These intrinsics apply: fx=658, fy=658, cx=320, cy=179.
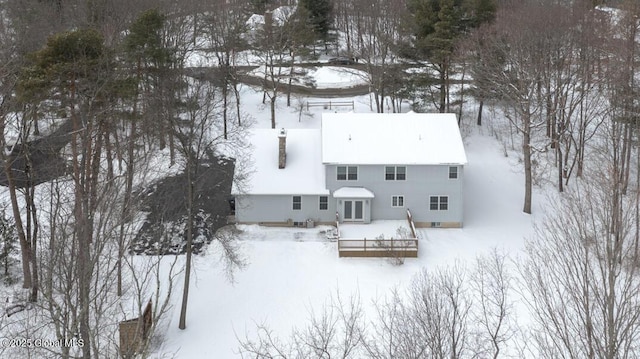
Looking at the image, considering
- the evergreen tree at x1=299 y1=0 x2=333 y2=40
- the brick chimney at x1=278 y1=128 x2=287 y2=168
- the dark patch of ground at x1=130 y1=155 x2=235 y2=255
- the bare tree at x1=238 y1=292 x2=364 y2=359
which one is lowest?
the bare tree at x1=238 y1=292 x2=364 y2=359

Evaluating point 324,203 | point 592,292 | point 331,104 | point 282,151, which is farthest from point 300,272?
point 331,104

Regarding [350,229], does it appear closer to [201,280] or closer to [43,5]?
[201,280]

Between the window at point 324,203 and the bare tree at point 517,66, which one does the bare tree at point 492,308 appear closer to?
the window at point 324,203

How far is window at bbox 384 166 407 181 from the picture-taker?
105 feet

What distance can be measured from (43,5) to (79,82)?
23.9 meters

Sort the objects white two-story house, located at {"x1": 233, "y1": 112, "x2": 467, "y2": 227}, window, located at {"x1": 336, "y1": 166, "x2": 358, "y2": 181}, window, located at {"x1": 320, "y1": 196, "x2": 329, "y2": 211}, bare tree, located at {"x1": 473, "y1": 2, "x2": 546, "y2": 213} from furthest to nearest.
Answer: bare tree, located at {"x1": 473, "y1": 2, "x2": 546, "y2": 213} → window, located at {"x1": 320, "y1": 196, "x2": 329, "y2": 211} → window, located at {"x1": 336, "y1": 166, "x2": 358, "y2": 181} → white two-story house, located at {"x1": 233, "y1": 112, "x2": 467, "y2": 227}

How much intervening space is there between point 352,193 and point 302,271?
5.31m

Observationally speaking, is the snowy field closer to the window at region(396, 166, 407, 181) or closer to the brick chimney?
the window at region(396, 166, 407, 181)

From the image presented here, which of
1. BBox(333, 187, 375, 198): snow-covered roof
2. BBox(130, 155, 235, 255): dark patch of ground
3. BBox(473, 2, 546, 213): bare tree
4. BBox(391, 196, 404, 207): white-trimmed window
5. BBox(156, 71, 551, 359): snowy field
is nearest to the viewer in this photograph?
BBox(156, 71, 551, 359): snowy field

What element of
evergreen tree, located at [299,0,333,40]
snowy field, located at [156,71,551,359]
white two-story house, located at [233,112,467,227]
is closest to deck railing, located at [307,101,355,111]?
evergreen tree, located at [299,0,333,40]

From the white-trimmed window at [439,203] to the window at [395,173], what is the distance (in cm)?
175

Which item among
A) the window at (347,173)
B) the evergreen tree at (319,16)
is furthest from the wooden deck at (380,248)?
the evergreen tree at (319,16)

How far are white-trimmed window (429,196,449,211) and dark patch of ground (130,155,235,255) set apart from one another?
33.5ft

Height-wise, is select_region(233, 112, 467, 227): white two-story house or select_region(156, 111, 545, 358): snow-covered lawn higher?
select_region(233, 112, 467, 227): white two-story house
